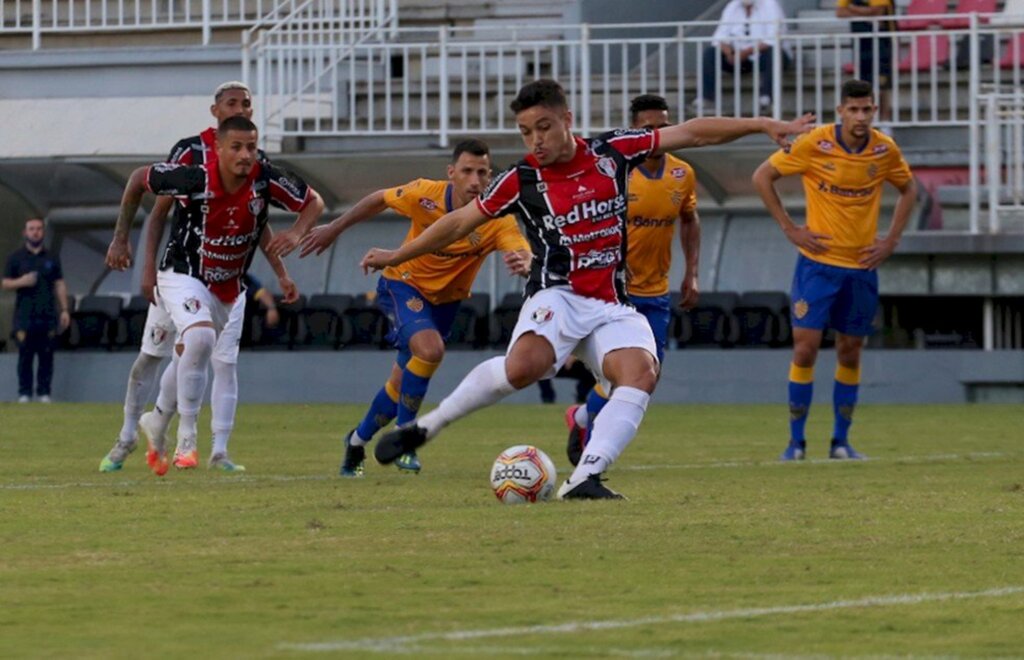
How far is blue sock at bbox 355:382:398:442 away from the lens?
477 inches

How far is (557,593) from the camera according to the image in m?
6.51

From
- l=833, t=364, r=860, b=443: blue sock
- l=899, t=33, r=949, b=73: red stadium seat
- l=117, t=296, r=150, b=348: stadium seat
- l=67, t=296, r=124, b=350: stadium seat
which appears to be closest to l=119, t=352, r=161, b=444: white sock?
l=833, t=364, r=860, b=443: blue sock

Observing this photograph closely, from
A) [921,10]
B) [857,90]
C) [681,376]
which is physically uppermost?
[921,10]

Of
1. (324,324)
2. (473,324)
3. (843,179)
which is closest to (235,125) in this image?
(843,179)

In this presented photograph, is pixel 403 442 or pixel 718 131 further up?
pixel 718 131

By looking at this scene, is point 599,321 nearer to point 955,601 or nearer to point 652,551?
point 652,551

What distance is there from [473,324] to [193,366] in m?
11.6

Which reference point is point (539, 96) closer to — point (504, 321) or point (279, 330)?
point (504, 321)

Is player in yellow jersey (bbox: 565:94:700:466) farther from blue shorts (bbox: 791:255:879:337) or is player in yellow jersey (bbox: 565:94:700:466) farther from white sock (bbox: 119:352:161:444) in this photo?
white sock (bbox: 119:352:161:444)

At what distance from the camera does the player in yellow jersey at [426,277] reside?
485 inches

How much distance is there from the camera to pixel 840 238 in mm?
13711

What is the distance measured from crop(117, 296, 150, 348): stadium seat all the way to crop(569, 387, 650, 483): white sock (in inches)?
604

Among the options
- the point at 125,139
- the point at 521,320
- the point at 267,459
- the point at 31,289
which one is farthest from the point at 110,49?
the point at 521,320

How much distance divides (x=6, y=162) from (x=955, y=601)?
20293 millimetres
